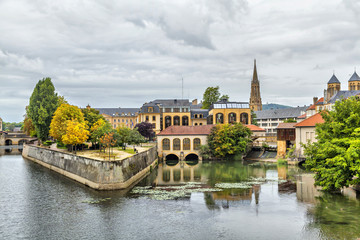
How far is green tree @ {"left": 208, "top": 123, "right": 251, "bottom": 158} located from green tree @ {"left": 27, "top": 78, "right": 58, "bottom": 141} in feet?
126

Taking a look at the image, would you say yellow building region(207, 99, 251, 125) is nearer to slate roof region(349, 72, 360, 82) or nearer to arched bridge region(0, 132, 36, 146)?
slate roof region(349, 72, 360, 82)

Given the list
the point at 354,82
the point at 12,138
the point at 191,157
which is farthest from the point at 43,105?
the point at 354,82

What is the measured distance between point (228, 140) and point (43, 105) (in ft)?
145

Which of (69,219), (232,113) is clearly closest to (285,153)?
(232,113)

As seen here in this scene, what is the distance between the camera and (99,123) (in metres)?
66.3

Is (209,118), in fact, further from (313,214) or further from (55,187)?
(313,214)

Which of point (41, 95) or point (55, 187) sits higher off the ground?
point (41, 95)

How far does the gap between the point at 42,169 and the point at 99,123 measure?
1364 centimetres

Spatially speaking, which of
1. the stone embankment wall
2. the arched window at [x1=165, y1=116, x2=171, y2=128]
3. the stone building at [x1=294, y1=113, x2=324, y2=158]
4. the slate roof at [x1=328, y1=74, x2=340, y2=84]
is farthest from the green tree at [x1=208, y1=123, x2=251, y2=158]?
the slate roof at [x1=328, y1=74, x2=340, y2=84]

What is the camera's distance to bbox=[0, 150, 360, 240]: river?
26.2 metres

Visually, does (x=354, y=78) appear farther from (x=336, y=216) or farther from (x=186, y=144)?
(x=336, y=216)

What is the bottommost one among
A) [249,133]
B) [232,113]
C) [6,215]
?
[6,215]

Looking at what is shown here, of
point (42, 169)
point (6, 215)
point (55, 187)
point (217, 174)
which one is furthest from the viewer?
point (42, 169)

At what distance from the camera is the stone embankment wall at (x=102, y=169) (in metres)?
41.1
